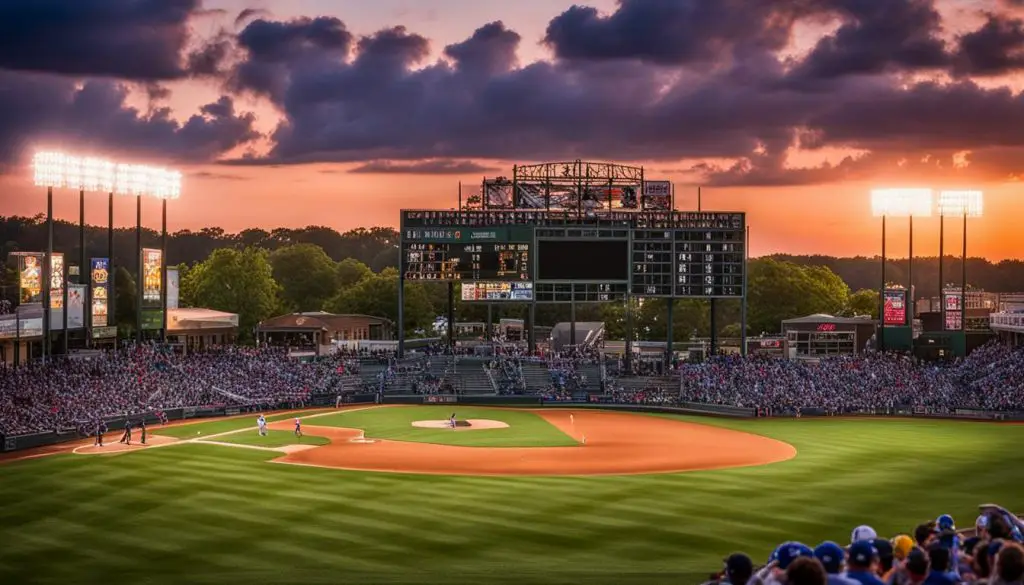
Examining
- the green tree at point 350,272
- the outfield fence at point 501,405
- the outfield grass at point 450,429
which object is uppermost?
the green tree at point 350,272

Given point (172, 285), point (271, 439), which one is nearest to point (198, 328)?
point (172, 285)

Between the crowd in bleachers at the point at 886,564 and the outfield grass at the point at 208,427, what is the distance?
151 feet

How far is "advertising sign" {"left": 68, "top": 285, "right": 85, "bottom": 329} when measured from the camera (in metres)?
66.4

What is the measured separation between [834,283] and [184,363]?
10257cm

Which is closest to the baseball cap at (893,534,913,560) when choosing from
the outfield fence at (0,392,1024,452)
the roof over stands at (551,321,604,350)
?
the outfield fence at (0,392,1024,452)

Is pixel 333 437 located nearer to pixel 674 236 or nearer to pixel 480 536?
pixel 480 536

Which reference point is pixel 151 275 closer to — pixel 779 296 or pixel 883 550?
pixel 883 550

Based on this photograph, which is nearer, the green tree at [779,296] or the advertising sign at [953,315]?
the advertising sign at [953,315]

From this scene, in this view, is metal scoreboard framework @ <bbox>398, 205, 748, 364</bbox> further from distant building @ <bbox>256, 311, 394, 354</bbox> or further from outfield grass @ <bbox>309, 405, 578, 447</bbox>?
distant building @ <bbox>256, 311, 394, 354</bbox>

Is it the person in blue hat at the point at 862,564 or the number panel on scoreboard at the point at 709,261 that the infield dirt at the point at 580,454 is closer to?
the number panel on scoreboard at the point at 709,261

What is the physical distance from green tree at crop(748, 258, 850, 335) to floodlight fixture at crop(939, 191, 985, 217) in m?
52.3

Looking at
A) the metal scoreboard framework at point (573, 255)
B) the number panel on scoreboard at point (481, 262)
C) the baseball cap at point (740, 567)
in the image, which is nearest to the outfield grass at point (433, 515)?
the baseball cap at point (740, 567)

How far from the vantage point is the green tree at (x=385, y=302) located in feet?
423

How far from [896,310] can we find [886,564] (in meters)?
73.8
